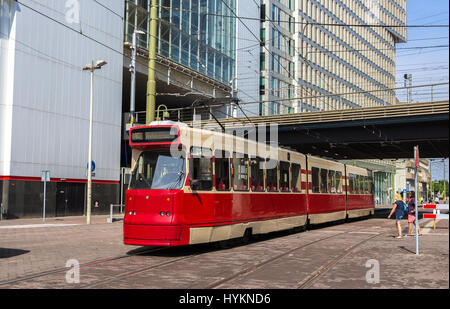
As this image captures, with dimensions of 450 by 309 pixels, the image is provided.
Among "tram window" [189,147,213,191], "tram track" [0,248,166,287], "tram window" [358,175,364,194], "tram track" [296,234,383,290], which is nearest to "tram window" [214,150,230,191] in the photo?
"tram window" [189,147,213,191]

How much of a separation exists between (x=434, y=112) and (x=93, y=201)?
20.4 m

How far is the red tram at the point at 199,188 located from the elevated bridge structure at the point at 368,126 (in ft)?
39.9

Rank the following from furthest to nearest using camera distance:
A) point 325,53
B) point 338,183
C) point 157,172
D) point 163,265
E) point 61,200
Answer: point 325,53 < point 61,200 < point 338,183 < point 157,172 < point 163,265

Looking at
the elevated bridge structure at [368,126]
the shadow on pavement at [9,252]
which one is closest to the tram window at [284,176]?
the shadow on pavement at [9,252]

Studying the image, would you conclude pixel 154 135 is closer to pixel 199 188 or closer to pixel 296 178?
pixel 199 188

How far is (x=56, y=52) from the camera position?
95.8ft

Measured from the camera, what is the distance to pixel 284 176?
664 inches

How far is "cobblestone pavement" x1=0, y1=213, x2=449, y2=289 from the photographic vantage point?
815 centimetres

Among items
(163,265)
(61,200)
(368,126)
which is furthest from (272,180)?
(61,200)

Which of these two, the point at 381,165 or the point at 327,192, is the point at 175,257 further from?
the point at 381,165

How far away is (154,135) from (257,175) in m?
4.01

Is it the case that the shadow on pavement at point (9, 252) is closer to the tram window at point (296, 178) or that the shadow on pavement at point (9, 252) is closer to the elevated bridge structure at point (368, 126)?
the tram window at point (296, 178)

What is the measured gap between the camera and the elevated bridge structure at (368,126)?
89.5 feet
